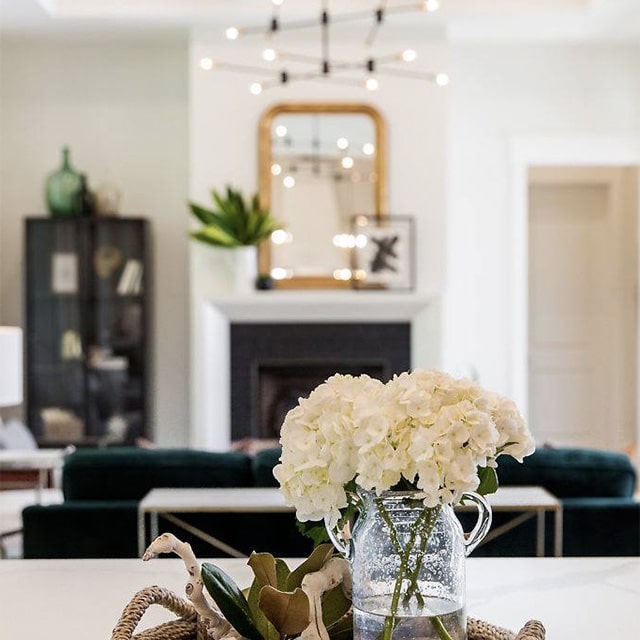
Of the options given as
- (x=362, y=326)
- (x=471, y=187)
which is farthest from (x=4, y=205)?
(x=471, y=187)

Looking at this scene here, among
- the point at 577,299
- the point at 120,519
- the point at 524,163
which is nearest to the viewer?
the point at 120,519

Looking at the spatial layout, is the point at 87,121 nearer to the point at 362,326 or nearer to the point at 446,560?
the point at 362,326

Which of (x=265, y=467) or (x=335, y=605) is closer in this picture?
(x=335, y=605)

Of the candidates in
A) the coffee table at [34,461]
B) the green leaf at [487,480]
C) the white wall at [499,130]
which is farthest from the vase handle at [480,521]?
the white wall at [499,130]

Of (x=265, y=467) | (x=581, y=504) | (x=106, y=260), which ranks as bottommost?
(x=581, y=504)

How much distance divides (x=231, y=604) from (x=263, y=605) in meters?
0.04

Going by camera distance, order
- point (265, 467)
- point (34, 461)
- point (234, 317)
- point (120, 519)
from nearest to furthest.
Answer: point (120, 519)
point (265, 467)
point (34, 461)
point (234, 317)

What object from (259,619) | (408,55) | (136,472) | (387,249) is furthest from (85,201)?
(259,619)

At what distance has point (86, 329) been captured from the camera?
21.6 ft

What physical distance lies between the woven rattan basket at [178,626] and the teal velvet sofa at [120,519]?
1.90 metres

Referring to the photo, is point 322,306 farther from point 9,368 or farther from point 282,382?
point 9,368

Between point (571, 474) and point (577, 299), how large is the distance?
16.5 ft

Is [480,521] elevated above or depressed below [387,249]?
below

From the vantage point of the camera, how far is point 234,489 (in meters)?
3.39
